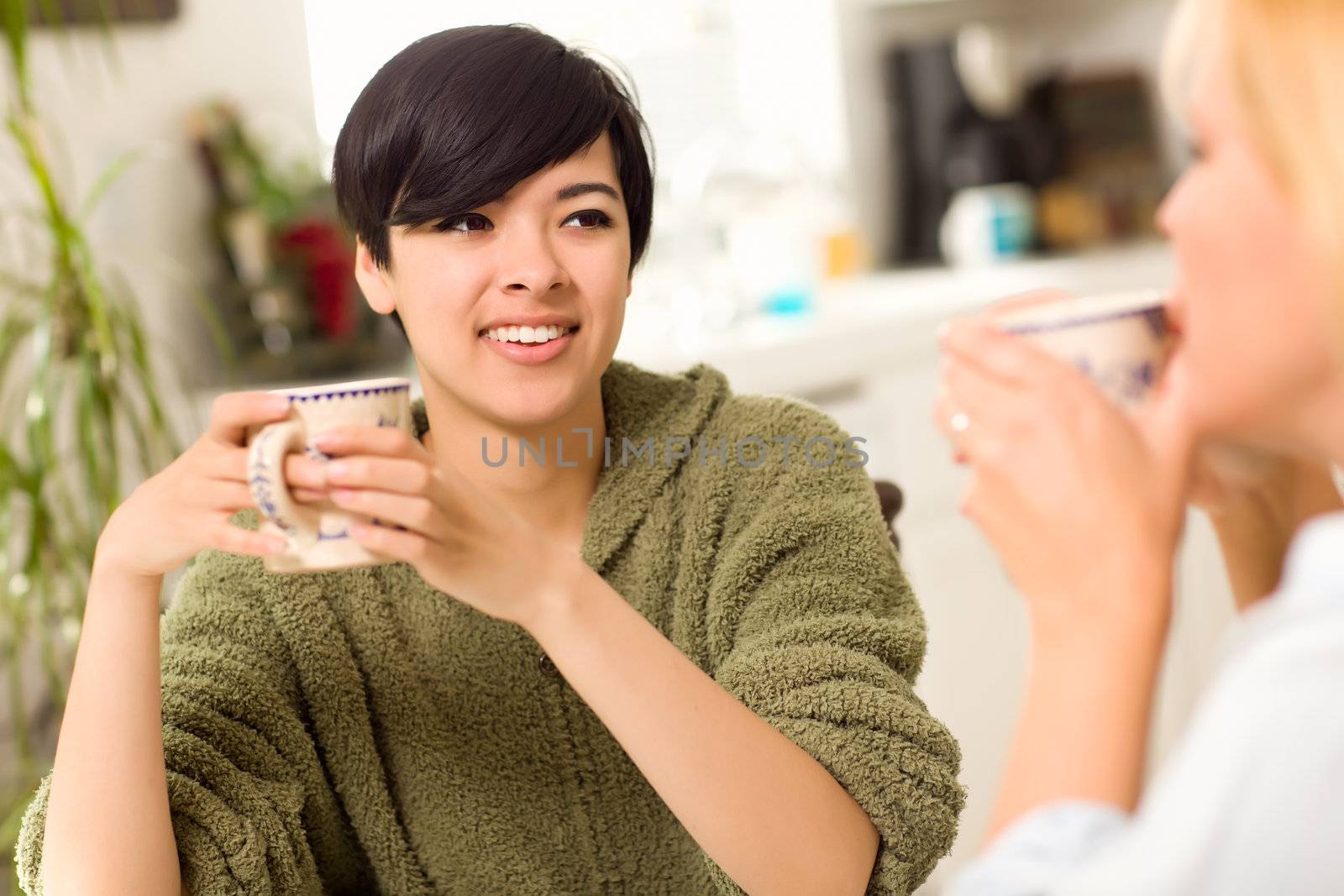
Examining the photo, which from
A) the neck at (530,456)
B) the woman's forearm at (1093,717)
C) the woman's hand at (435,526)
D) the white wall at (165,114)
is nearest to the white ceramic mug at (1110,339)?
the woman's forearm at (1093,717)

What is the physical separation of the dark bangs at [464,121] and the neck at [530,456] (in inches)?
6.9

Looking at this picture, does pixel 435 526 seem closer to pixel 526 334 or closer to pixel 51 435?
pixel 526 334

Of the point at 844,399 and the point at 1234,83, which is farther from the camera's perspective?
the point at 844,399

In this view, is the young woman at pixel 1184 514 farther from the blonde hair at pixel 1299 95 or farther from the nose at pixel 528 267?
the nose at pixel 528 267

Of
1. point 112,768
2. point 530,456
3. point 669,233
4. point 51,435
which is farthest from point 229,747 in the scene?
point 669,233

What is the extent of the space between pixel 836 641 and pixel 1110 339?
0.45 m

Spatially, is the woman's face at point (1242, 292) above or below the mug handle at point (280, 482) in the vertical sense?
above

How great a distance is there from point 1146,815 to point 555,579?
373mm

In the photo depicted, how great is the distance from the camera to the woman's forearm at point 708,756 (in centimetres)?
85

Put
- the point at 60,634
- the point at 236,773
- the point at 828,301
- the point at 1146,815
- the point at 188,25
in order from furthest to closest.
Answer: the point at 828,301
the point at 188,25
the point at 60,634
the point at 236,773
the point at 1146,815

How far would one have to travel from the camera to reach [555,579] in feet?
2.72

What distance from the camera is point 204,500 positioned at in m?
0.91

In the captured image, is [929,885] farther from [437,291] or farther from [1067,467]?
[1067,467]

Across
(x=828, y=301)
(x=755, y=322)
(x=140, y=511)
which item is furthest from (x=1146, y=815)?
(x=828, y=301)
